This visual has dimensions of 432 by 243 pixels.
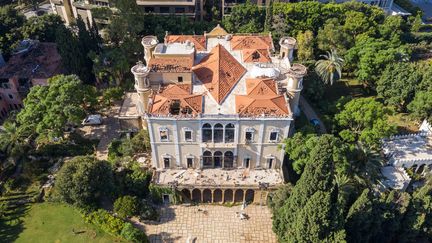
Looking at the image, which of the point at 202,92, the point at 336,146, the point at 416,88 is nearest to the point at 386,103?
the point at 416,88

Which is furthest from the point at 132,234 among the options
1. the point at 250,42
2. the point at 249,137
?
the point at 250,42

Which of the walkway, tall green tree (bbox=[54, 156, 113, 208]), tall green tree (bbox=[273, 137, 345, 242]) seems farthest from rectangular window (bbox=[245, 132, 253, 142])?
tall green tree (bbox=[54, 156, 113, 208])

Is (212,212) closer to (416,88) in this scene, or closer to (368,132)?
(368,132)

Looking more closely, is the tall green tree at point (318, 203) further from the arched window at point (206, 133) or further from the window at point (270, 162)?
the arched window at point (206, 133)

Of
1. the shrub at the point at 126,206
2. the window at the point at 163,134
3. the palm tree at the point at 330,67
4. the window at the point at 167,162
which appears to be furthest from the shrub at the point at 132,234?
the palm tree at the point at 330,67

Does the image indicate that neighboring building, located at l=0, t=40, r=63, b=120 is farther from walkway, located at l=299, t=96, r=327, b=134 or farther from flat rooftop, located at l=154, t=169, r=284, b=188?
walkway, located at l=299, t=96, r=327, b=134

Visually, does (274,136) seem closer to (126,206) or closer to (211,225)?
(211,225)
